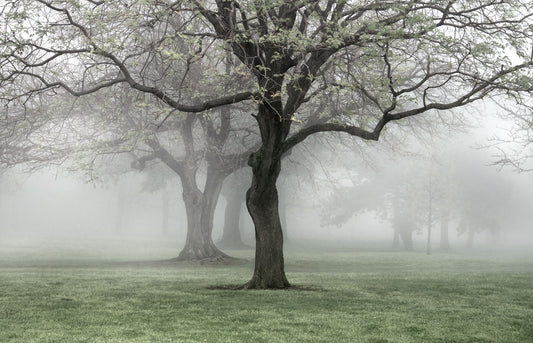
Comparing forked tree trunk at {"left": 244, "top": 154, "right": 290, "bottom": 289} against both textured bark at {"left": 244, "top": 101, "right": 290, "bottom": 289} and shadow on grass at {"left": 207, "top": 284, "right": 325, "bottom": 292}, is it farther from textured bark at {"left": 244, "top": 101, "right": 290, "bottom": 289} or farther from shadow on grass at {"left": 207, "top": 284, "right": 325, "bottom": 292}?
shadow on grass at {"left": 207, "top": 284, "right": 325, "bottom": 292}

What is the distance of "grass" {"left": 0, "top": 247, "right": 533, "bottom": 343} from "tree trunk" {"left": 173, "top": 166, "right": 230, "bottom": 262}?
13621mm

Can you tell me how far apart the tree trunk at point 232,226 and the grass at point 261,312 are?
29.6 meters

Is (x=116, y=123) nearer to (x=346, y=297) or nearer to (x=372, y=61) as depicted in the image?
(x=372, y=61)

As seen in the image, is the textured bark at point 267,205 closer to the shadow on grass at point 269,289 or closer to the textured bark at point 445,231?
the shadow on grass at point 269,289

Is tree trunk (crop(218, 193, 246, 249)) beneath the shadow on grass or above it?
above

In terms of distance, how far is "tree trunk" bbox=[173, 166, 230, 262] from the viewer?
117 feet

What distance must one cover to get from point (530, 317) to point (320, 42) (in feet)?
31.3

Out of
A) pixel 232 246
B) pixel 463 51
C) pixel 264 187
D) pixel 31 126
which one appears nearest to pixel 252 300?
pixel 264 187

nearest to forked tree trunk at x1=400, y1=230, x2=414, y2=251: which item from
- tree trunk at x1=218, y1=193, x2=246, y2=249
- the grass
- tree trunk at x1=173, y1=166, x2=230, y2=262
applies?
tree trunk at x1=218, y1=193, x2=246, y2=249

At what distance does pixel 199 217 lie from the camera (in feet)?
119

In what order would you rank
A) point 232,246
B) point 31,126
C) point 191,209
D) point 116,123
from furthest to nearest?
point 232,246
point 191,209
point 116,123
point 31,126

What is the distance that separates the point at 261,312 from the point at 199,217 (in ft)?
75.4

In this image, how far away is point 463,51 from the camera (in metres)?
18.3

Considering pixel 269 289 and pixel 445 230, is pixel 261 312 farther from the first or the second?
pixel 445 230
